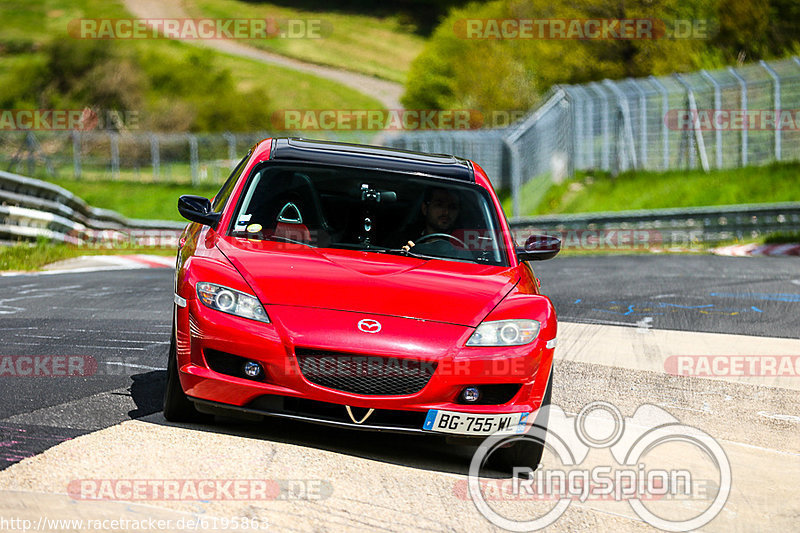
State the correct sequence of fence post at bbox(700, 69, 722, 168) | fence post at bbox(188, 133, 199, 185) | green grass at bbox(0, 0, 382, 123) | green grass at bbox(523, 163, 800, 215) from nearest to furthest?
green grass at bbox(523, 163, 800, 215) < fence post at bbox(700, 69, 722, 168) < fence post at bbox(188, 133, 199, 185) < green grass at bbox(0, 0, 382, 123)

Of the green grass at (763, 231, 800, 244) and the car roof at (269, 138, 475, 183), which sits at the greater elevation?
the car roof at (269, 138, 475, 183)

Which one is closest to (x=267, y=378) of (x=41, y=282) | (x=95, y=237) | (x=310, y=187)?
(x=310, y=187)

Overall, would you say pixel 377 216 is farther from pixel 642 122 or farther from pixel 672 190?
pixel 642 122

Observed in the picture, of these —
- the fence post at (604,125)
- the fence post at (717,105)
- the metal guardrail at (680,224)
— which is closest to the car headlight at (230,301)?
the metal guardrail at (680,224)

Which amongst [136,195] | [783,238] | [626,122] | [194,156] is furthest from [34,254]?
[194,156]

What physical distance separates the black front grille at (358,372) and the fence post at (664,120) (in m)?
25.9

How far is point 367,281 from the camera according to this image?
592 centimetres

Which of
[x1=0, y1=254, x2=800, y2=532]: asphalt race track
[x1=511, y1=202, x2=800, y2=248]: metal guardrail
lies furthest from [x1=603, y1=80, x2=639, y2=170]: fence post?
[x1=0, y1=254, x2=800, y2=532]: asphalt race track

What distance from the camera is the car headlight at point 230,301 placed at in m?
5.63

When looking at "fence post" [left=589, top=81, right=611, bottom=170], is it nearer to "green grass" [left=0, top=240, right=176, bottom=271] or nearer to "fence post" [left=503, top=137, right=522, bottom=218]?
"fence post" [left=503, top=137, right=522, bottom=218]

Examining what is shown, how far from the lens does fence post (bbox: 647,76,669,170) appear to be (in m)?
30.2

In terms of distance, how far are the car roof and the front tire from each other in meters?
1.62

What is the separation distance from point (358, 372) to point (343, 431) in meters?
0.80

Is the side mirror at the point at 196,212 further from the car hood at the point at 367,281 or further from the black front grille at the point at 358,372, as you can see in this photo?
the black front grille at the point at 358,372
